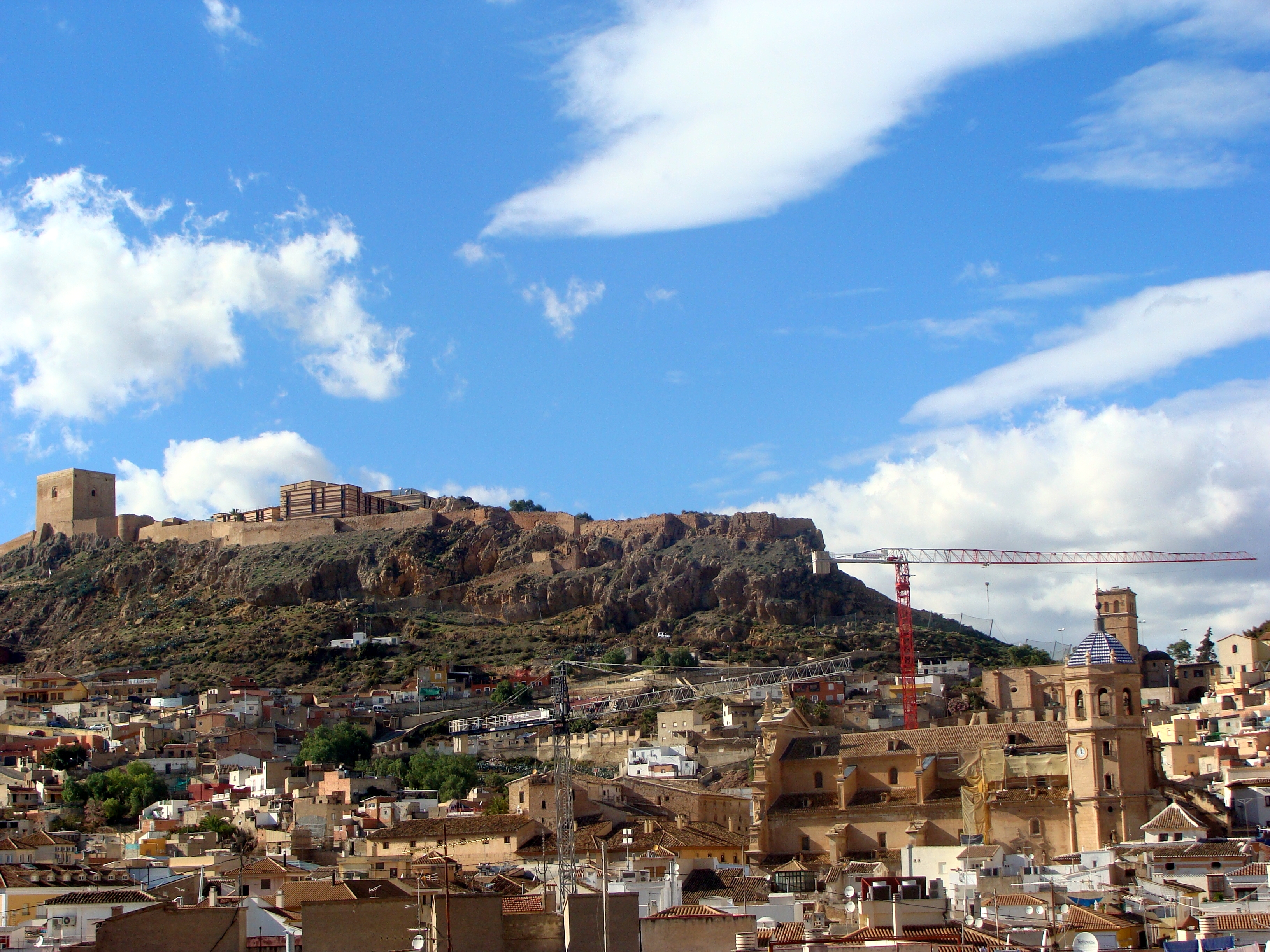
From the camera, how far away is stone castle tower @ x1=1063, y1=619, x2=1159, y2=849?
1943 inches

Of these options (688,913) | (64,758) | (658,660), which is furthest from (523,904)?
(658,660)

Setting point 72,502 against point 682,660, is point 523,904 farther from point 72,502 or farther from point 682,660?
point 72,502

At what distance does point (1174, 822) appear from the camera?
46.6 m

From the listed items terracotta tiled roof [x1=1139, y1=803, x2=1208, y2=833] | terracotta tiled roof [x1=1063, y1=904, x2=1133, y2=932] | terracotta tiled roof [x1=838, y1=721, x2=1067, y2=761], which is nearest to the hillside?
terracotta tiled roof [x1=838, y1=721, x2=1067, y2=761]

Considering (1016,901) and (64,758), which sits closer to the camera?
(1016,901)

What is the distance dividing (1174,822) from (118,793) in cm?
4390

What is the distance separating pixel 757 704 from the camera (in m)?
83.9

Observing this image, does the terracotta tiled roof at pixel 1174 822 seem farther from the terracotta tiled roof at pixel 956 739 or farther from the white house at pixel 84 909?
the white house at pixel 84 909

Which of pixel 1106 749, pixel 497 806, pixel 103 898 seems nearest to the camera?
pixel 103 898

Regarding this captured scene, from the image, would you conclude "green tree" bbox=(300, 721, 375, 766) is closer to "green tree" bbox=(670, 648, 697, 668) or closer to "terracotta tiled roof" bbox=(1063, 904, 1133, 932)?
"green tree" bbox=(670, 648, 697, 668)

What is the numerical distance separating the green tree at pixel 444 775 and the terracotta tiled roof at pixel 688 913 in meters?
42.9

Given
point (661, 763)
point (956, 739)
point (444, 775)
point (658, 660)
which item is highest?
point (658, 660)

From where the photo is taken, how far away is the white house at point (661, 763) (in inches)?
2766

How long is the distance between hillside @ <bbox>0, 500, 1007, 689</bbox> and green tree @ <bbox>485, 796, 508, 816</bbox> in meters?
Answer: 36.7
